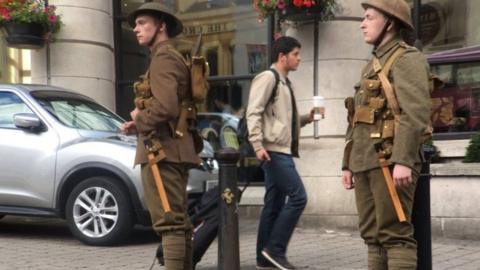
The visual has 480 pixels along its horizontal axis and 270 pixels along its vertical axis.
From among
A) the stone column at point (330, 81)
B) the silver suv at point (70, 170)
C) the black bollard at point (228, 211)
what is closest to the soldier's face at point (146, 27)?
the black bollard at point (228, 211)

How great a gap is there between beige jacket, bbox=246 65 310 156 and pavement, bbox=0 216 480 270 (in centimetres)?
114

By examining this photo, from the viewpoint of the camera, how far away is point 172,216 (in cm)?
439

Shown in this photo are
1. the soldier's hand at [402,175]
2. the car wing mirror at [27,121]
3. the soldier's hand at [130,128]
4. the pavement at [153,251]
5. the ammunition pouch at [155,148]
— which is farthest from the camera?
the car wing mirror at [27,121]

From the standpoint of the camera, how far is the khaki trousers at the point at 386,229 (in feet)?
12.7

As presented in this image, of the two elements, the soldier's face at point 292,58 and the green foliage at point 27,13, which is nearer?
the soldier's face at point 292,58

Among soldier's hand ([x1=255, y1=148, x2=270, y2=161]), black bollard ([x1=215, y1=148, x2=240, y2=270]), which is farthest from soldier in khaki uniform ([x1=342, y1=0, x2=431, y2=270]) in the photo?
soldier's hand ([x1=255, y1=148, x2=270, y2=161])

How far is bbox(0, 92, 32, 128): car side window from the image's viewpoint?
7984 millimetres

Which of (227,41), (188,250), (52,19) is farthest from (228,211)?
(52,19)

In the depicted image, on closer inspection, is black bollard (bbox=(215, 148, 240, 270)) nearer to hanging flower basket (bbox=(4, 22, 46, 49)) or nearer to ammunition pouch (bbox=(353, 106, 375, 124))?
ammunition pouch (bbox=(353, 106, 375, 124))

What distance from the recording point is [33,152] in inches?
303

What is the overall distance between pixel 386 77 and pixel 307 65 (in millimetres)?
4543

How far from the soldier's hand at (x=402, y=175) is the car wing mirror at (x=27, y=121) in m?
5.03

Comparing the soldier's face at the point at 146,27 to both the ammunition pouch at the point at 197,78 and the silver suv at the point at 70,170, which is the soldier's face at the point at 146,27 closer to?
the ammunition pouch at the point at 197,78

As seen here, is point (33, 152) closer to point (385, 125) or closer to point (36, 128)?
point (36, 128)
